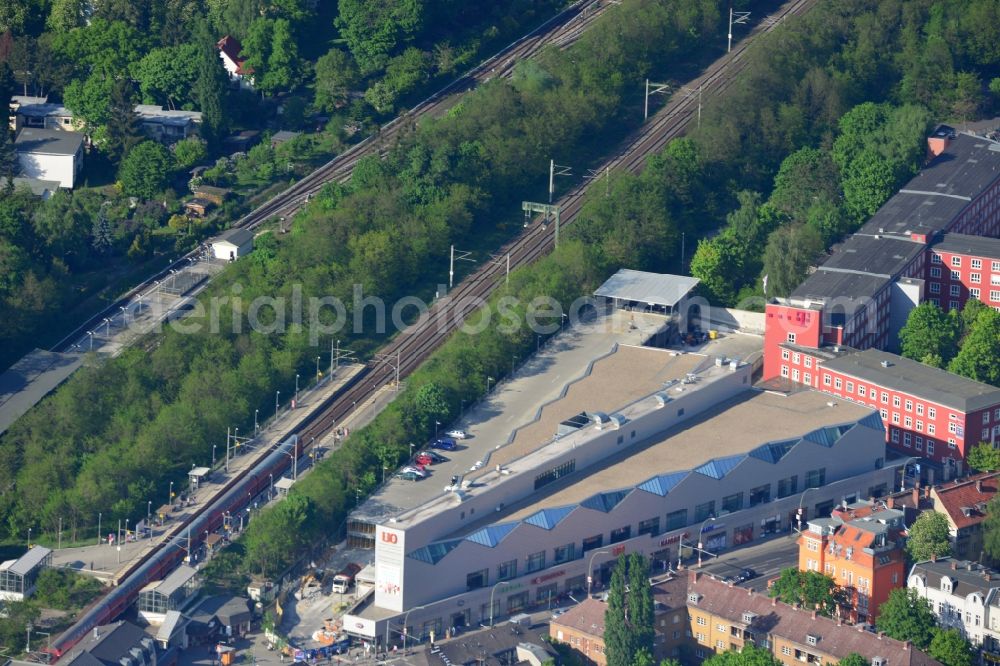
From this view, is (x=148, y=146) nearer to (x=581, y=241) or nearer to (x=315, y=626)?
(x=581, y=241)

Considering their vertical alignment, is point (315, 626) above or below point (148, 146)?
below

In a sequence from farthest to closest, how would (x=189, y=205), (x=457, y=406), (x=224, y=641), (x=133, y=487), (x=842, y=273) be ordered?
1. (x=189, y=205)
2. (x=842, y=273)
3. (x=457, y=406)
4. (x=133, y=487)
5. (x=224, y=641)

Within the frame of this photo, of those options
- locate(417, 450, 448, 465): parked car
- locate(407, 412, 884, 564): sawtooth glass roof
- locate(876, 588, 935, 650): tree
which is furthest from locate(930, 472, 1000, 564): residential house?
locate(417, 450, 448, 465): parked car

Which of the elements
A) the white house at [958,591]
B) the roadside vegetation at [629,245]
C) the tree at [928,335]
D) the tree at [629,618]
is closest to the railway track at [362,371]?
the roadside vegetation at [629,245]

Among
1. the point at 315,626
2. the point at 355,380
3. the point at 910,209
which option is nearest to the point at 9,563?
the point at 315,626

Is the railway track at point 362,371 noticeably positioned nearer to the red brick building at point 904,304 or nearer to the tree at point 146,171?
the tree at point 146,171

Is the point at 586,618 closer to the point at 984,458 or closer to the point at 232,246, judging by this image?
the point at 984,458

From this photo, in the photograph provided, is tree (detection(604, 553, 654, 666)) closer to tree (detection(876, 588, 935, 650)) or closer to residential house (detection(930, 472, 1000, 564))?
tree (detection(876, 588, 935, 650))
